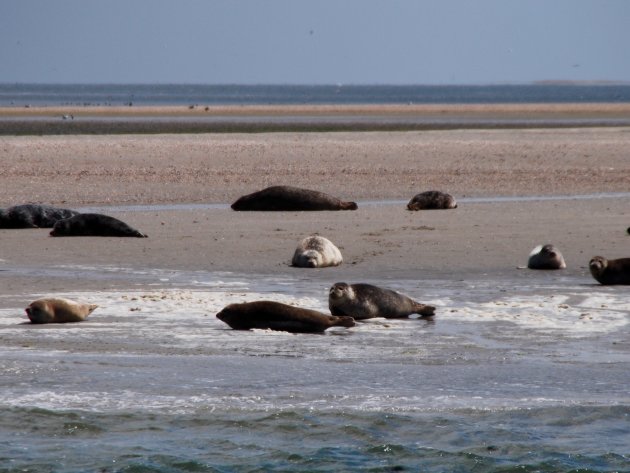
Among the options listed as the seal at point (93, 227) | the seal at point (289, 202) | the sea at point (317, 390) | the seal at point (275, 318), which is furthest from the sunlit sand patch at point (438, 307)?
the seal at point (289, 202)

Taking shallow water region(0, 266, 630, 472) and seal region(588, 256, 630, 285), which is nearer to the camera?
shallow water region(0, 266, 630, 472)

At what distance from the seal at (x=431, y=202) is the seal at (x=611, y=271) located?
669 centimetres

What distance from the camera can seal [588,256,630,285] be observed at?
9.52m

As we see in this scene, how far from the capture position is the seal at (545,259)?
10.4 meters

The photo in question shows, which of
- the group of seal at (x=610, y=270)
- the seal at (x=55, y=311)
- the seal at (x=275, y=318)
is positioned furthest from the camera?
the group of seal at (x=610, y=270)

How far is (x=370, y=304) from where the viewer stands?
8047 millimetres

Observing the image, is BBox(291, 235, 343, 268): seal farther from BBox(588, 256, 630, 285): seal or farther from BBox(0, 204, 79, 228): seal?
BBox(0, 204, 79, 228): seal

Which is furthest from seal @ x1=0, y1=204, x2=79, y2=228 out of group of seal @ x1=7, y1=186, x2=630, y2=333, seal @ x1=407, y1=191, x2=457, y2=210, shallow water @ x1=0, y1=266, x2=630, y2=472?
shallow water @ x1=0, y1=266, x2=630, y2=472

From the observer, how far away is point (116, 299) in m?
8.79

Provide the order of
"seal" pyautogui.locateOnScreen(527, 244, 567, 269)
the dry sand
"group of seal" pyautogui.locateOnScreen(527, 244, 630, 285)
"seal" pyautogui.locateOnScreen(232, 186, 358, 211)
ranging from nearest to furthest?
1. "group of seal" pyautogui.locateOnScreen(527, 244, 630, 285)
2. "seal" pyautogui.locateOnScreen(527, 244, 567, 269)
3. the dry sand
4. "seal" pyautogui.locateOnScreen(232, 186, 358, 211)

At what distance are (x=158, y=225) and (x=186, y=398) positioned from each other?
8270mm

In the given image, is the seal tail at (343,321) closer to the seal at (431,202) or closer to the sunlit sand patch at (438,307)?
the sunlit sand patch at (438,307)

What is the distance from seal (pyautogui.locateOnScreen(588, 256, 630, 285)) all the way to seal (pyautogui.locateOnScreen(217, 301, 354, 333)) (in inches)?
108

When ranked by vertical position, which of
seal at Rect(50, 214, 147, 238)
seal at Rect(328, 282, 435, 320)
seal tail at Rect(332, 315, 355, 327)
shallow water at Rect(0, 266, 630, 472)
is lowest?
shallow water at Rect(0, 266, 630, 472)
